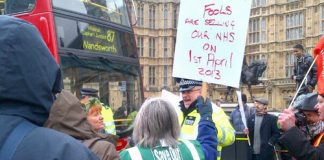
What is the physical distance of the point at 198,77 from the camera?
416cm

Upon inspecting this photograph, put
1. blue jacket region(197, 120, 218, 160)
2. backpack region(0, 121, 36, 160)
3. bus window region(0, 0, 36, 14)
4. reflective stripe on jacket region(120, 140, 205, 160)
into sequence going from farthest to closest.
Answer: bus window region(0, 0, 36, 14) < blue jacket region(197, 120, 218, 160) < reflective stripe on jacket region(120, 140, 205, 160) < backpack region(0, 121, 36, 160)

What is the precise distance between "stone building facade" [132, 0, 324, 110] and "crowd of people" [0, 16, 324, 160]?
75.4 ft

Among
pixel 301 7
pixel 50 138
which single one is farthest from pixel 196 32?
pixel 301 7

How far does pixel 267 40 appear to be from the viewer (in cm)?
2981

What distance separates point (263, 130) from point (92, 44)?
9.24 feet

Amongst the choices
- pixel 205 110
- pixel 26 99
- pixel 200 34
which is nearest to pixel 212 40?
pixel 200 34

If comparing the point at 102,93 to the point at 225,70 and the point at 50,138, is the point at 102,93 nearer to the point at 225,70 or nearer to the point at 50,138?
the point at 225,70

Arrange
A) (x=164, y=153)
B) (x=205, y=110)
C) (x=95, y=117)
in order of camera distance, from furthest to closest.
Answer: (x=95, y=117) → (x=205, y=110) → (x=164, y=153)

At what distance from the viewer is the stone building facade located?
27.4 m

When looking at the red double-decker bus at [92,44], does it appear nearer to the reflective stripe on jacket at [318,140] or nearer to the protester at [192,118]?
the protester at [192,118]

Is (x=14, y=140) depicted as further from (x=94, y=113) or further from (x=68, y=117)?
(x=94, y=113)

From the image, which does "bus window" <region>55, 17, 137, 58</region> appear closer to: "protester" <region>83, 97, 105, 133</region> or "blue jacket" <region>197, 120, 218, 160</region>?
"protester" <region>83, 97, 105, 133</region>

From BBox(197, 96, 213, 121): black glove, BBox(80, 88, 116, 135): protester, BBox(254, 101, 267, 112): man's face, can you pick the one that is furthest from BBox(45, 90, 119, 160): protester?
BBox(254, 101, 267, 112): man's face

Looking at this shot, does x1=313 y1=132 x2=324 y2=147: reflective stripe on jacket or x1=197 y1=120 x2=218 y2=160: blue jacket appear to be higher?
x1=197 y1=120 x2=218 y2=160: blue jacket
